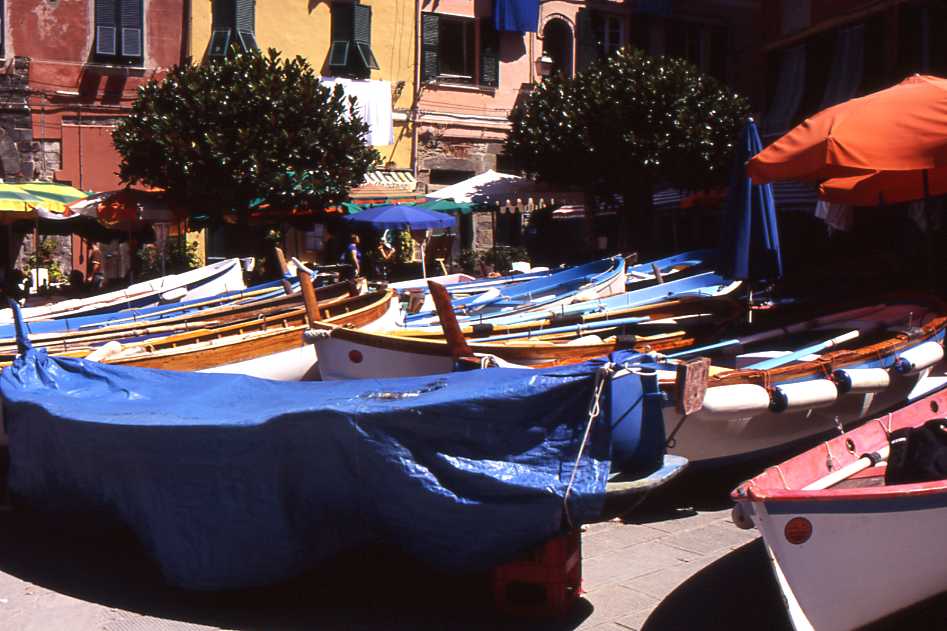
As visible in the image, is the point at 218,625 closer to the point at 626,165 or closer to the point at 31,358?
the point at 31,358

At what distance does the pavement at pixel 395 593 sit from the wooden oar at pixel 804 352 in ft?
4.11

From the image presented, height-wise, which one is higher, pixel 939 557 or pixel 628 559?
pixel 939 557

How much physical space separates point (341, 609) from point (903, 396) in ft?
15.9

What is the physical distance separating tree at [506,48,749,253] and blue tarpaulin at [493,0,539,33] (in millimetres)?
3584

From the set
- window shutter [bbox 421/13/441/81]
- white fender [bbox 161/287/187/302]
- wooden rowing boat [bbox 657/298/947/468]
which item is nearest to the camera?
wooden rowing boat [bbox 657/298/947/468]

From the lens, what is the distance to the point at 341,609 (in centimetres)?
518

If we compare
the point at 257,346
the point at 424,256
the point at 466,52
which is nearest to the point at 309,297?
the point at 257,346

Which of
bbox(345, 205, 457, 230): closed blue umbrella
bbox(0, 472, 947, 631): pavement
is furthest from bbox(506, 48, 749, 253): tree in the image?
bbox(0, 472, 947, 631): pavement

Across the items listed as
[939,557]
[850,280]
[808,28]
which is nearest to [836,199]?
[850,280]

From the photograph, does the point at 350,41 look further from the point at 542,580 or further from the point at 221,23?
the point at 542,580

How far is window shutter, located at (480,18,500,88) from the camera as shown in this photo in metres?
22.6

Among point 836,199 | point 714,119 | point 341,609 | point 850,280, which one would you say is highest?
point 714,119

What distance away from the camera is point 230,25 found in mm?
20172

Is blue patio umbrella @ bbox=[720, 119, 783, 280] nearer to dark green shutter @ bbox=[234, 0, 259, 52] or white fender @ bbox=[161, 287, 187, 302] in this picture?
white fender @ bbox=[161, 287, 187, 302]
